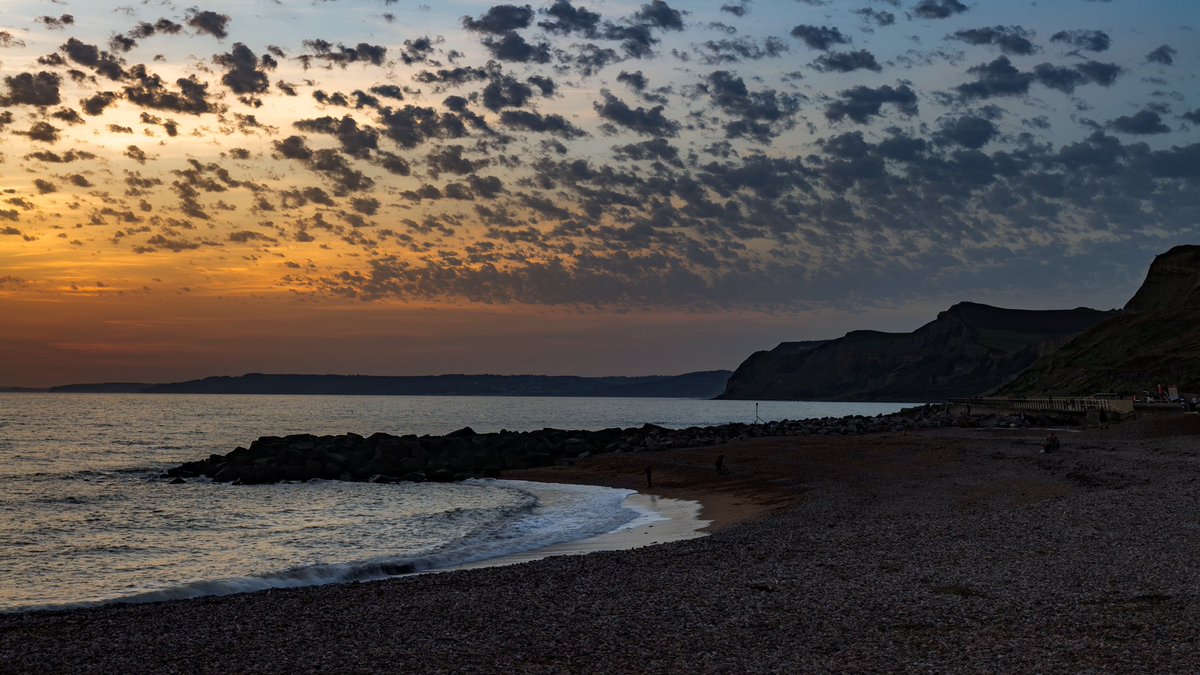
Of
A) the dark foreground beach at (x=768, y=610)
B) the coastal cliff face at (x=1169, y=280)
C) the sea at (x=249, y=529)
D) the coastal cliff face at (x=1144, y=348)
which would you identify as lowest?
the sea at (x=249, y=529)

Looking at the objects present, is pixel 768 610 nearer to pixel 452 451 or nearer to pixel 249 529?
pixel 249 529

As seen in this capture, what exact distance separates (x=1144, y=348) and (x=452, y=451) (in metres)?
60.6

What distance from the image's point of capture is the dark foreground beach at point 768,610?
1093 centimetres

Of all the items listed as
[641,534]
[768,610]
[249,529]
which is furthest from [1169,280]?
[768,610]

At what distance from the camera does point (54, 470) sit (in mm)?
57812

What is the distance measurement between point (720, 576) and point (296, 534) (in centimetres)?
1757

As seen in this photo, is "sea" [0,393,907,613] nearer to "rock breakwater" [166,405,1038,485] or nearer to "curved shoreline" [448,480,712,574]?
"curved shoreline" [448,480,712,574]

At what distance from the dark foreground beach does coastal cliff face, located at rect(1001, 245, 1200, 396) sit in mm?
56700

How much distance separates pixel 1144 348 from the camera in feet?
269

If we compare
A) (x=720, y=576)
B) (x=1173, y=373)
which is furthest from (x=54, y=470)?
(x=1173, y=373)

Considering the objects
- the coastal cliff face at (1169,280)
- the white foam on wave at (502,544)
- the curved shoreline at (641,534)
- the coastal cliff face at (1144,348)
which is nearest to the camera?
the white foam on wave at (502,544)

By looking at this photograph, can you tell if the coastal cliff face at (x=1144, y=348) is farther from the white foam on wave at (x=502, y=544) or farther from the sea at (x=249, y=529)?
the sea at (x=249, y=529)

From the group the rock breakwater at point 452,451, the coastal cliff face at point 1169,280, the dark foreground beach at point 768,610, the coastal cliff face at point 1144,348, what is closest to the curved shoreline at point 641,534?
the dark foreground beach at point 768,610

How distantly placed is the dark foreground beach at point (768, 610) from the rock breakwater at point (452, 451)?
31056 mm
